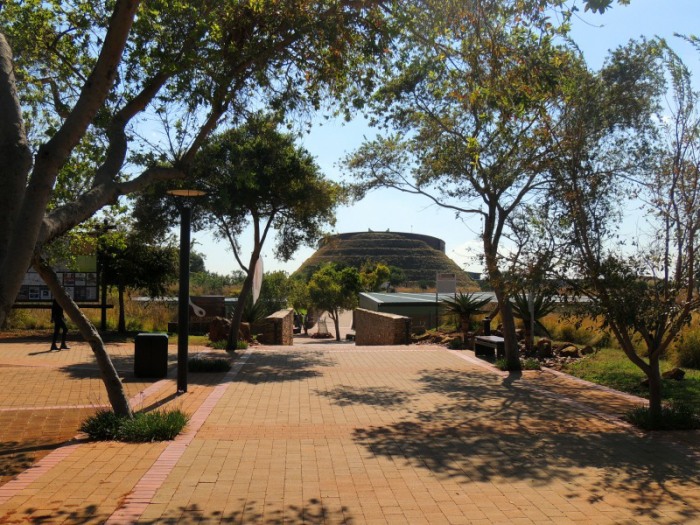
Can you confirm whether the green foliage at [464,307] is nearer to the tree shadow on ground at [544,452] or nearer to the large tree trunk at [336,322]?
the tree shadow on ground at [544,452]

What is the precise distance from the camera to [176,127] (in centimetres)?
1165

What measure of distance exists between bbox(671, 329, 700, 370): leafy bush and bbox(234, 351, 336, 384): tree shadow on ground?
7.44 meters

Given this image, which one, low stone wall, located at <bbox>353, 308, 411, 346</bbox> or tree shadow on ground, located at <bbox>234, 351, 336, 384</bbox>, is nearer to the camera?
tree shadow on ground, located at <bbox>234, 351, 336, 384</bbox>

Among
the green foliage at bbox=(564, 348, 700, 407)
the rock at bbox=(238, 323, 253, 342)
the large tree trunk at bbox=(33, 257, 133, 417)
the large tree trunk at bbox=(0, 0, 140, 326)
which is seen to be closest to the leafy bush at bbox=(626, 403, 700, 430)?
the green foliage at bbox=(564, 348, 700, 407)

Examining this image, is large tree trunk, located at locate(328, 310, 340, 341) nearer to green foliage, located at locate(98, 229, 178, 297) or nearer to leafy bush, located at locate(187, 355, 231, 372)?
green foliage, located at locate(98, 229, 178, 297)

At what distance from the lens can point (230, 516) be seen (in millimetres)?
5117

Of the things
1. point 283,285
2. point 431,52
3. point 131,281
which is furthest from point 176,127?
point 283,285

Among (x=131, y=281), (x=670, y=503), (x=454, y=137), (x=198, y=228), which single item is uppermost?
(x=454, y=137)

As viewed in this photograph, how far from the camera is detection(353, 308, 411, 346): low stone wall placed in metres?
22.2

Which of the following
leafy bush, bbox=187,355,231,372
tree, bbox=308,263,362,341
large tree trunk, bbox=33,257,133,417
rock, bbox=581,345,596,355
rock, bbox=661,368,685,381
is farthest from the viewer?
tree, bbox=308,263,362,341

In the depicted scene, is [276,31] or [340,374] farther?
[340,374]

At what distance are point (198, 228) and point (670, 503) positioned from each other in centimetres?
1534

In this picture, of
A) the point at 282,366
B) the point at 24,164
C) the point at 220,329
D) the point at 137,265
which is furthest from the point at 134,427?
the point at 137,265

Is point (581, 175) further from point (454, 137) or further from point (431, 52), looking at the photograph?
point (454, 137)
